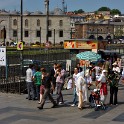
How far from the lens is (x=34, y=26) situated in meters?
120

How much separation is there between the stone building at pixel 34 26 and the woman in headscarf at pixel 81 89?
314 feet

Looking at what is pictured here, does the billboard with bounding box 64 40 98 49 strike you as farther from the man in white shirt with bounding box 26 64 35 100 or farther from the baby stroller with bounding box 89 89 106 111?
the baby stroller with bounding box 89 89 106 111

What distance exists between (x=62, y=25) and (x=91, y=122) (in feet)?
361

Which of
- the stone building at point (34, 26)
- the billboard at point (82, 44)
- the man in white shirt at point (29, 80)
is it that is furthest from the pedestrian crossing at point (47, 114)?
the stone building at point (34, 26)

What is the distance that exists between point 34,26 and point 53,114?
347ft

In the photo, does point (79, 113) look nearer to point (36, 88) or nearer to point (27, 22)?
point (36, 88)

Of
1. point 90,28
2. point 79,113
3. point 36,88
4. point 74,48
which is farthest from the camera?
point 90,28

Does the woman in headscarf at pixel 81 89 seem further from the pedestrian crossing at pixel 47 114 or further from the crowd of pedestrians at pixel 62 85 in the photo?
the pedestrian crossing at pixel 47 114

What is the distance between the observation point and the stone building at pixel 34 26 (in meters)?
116

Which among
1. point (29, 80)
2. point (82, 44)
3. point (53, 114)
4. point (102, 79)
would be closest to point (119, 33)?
point (82, 44)

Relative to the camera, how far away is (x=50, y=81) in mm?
16078

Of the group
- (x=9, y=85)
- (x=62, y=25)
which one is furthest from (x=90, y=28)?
(x=9, y=85)

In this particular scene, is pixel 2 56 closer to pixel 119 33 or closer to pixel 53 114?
pixel 53 114

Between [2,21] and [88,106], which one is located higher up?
[2,21]
